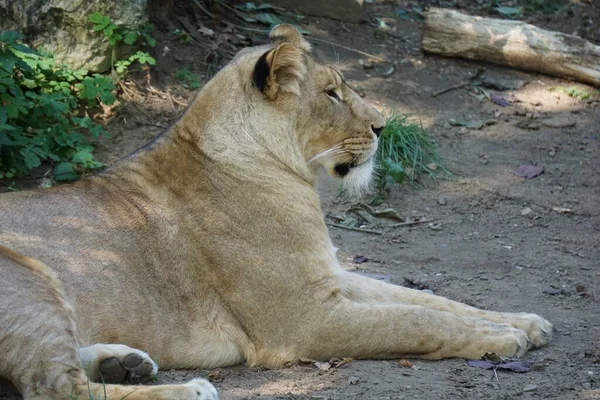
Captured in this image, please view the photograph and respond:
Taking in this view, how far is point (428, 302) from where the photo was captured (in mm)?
5887

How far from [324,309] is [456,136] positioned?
4.73m

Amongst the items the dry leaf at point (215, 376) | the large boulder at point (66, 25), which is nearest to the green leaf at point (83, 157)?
the large boulder at point (66, 25)

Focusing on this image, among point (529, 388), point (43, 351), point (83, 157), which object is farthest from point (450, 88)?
point (43, 351)

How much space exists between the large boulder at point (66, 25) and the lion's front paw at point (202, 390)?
4.85 metres

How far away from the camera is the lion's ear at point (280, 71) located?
538cm

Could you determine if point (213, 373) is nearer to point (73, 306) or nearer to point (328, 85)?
point (73, 306)

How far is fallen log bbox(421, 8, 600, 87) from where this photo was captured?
10.6m

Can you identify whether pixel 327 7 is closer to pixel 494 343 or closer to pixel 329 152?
pixel 329 152

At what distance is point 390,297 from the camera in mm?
5977

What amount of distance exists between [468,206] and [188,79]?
3041mm

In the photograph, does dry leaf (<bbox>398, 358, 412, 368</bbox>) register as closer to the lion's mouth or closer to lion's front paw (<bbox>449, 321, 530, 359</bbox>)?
lion's front paw (<bbox>449, 321, 530, 359</bbox>)

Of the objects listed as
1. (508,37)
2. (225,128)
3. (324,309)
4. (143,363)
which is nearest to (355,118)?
(225,128)

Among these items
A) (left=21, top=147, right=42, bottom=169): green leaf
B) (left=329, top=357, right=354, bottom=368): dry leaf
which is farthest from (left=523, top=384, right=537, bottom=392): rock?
(left=21, top=147, right=42, bottom=169): green leaf

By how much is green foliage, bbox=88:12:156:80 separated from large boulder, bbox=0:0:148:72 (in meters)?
0.06
